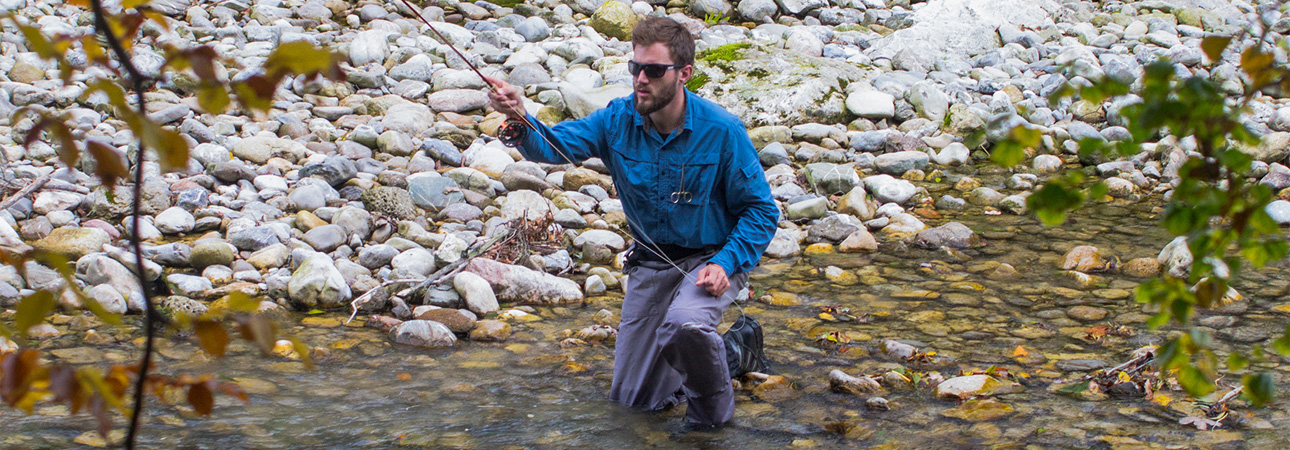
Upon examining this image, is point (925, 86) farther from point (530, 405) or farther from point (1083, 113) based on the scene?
point (530, 405)

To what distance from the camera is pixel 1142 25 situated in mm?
14000

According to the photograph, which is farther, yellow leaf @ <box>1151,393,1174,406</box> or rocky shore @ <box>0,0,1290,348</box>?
rocky shore @ <box>0,0,1290,348</box>

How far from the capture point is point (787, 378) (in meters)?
4.71

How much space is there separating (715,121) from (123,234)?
4375 millimetres

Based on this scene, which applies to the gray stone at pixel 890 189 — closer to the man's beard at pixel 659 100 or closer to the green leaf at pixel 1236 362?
the man's beard at pixel 659 100

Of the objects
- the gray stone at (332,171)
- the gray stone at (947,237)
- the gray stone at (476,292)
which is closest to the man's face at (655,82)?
the gray stone at (476,292)

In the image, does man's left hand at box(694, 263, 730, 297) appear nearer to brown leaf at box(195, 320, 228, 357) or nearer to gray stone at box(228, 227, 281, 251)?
brown leaf at box(195, 320, 228, 357)

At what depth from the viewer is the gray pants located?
12.6 ft

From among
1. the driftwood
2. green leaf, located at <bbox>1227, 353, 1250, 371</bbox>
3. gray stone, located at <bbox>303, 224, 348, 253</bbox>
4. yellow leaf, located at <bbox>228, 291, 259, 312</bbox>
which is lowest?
the driftwood

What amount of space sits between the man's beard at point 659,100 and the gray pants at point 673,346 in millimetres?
656

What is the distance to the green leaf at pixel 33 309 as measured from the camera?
137cm

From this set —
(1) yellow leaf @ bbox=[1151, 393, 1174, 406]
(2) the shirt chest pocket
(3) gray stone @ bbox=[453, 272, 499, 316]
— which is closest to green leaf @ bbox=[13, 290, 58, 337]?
(2) the shirt chest pocket

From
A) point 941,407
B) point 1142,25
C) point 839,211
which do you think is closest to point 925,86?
point 839,211

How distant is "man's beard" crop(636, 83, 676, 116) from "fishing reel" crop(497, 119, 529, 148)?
0.48 m
